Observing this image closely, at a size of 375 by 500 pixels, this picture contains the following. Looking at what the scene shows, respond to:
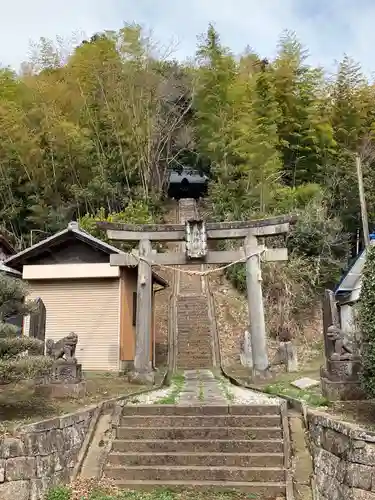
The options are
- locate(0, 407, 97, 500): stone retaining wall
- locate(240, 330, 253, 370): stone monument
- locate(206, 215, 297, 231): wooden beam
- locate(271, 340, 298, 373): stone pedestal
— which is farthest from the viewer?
locate(240, 330, 253, 370): stone monument

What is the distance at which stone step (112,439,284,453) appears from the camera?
5.89m

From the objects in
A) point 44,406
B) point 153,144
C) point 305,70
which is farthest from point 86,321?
point 305,70

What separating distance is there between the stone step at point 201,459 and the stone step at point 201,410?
3.04ft

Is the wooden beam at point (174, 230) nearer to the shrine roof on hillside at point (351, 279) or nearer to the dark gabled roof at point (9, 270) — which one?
the dark gabled roof at point (9, 270)

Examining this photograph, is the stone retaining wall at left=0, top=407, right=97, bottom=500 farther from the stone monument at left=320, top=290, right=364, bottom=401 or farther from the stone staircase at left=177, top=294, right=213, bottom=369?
the stone staircase at left=177, top=294, right=213, bottom=369

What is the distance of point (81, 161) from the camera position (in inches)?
794

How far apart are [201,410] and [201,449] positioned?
83 centimetres

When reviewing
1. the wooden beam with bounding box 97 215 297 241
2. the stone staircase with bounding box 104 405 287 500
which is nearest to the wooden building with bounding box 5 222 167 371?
the wooden beam with bounding box 97 215 297 241

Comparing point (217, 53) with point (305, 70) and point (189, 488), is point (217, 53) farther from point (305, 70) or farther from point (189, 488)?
point (189, 488)

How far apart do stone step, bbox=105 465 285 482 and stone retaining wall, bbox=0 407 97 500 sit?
1.86 feet

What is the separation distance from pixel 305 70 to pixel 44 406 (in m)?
18.7

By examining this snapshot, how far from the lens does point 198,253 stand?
10.5 m

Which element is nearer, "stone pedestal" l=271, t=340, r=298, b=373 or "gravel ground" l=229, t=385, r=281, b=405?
"gravel ground" l=229, t=385, r=281, b=405

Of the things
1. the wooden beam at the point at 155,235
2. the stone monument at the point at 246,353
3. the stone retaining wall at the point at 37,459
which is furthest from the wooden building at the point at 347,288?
the stone retaining wall at the point at 37,459
